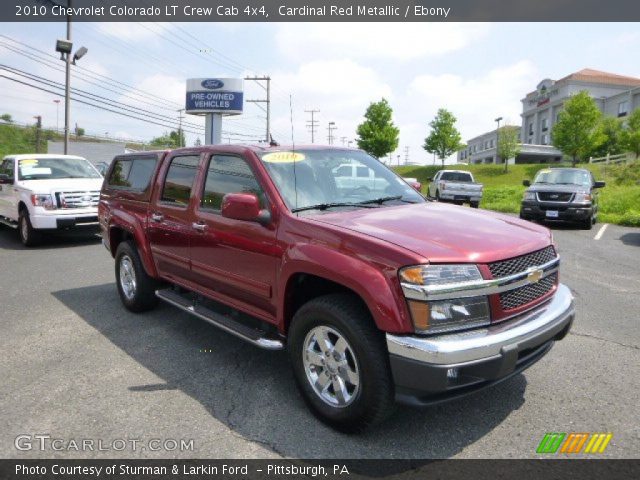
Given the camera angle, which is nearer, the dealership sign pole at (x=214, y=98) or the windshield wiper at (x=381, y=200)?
the windshield wiper at (x=381, y=200)

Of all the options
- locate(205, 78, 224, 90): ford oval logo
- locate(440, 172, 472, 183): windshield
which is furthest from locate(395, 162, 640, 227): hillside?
locate(205, 78, 224, 90): ford oval logo

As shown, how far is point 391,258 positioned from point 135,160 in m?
4.15

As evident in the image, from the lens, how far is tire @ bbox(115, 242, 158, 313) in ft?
18.0

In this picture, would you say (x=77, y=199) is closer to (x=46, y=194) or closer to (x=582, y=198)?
(x=46, y=194)

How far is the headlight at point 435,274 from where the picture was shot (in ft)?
9.00

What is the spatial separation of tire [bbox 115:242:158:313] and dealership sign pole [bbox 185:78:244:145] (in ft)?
138

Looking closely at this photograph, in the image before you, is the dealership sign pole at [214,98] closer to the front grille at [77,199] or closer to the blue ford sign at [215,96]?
the blue ford sign at [215,96]

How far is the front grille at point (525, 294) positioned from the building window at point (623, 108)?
75144mm

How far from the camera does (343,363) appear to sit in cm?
308

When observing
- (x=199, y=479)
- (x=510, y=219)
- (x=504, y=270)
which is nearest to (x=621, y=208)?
(x=510, y=219)

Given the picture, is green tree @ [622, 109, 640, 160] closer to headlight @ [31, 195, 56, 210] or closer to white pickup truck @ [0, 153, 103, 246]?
white pickup truck @ [0, 153, 103, 246]

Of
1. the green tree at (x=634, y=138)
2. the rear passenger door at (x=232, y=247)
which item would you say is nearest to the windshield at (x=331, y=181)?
the rear passenger door at (x=232, y=247)

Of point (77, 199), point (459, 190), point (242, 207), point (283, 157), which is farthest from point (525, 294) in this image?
point (459, 190)

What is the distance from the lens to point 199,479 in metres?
2.71
